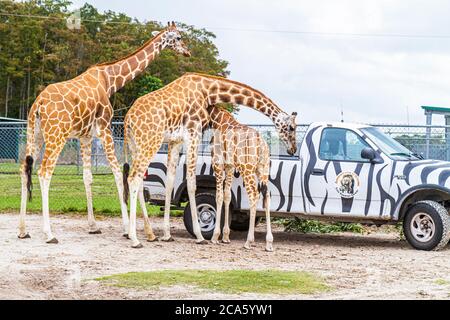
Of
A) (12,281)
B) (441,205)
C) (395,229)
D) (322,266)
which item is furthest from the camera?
(395,229)

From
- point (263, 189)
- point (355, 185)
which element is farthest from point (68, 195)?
point (355, 185)

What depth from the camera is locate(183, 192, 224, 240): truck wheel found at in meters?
15.1

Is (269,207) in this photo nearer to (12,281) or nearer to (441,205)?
(441,205)

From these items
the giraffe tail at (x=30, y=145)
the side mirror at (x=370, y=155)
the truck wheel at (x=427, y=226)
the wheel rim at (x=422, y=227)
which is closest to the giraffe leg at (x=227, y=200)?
the side mirror at (x=370, y=155)

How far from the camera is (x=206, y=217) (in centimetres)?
1523

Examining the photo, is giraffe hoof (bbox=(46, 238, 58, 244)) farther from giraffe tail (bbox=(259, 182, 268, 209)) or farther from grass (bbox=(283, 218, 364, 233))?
grass (bbox=(283, 218, 364, 233))

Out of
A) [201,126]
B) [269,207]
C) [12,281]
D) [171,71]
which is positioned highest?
[171,71]

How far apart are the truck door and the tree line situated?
4783 centimetres

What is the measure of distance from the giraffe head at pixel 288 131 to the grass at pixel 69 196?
5343 mm

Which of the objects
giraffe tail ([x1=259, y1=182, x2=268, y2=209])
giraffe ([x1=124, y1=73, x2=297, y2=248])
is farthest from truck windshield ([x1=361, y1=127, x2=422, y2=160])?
giraffe tail ([x1=259, y1=182, x2=268, y2=209])

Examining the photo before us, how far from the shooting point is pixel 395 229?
57.7 feet

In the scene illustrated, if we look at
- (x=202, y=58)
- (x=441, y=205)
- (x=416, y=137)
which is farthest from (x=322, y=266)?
(x=202, y=58)

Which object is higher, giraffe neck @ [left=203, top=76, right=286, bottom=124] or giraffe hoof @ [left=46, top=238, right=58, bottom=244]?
giraffe neck @ [left=203, top=76, right=286, bottom=124]

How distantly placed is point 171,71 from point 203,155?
48.8 m
